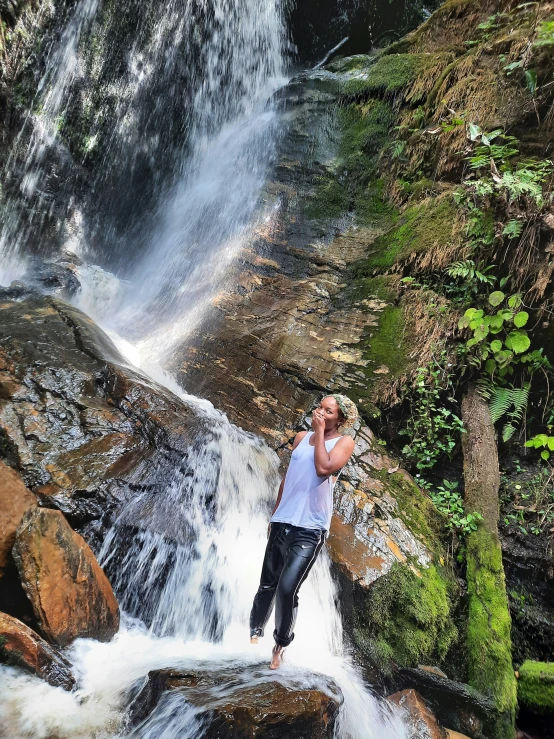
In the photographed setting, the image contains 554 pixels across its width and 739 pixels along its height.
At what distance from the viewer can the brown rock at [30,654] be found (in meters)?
2.59

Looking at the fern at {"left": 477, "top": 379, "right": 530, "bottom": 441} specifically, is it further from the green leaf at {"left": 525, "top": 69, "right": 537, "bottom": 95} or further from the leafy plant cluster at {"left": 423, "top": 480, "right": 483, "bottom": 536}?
the green leaf at {"left": 525, "top": 69, "right": 537, "bottom": 95}

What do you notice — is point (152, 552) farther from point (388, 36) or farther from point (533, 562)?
point (388, 36)

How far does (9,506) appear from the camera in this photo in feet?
10.4

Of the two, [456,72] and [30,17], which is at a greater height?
[30,17]

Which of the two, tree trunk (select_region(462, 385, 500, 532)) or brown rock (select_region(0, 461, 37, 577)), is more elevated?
tree trunk (select_region(462, 385, 500, 532))

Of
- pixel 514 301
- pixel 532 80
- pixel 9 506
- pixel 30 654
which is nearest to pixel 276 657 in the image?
pixel 30 654

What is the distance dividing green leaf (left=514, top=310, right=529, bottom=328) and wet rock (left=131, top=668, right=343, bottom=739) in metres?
4.19

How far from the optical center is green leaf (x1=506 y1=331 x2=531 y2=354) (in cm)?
500

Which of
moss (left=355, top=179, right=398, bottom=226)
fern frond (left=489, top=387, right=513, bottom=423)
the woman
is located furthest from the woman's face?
moss (left=355, top=179, right=398, bottom=226)

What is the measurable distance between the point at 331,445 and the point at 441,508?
2488 millimetres

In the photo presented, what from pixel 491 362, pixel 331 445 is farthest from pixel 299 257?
pixel 331 445

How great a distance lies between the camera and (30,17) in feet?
30.9

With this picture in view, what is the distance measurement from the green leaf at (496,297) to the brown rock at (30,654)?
215 inches

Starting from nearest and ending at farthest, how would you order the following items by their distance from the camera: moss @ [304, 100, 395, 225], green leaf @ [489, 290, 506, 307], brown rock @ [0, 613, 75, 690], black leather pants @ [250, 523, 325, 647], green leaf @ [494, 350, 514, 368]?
1. brown rock @ [0, 613, 75, 690]
2. black leather pants @ [250, 523, 325, 647]
3. green leaf @ [494, 350, 514, 368]
4. green leaf @ [489, 290, 506, 307]
5. moss @ [304, 100, 395, 225]
